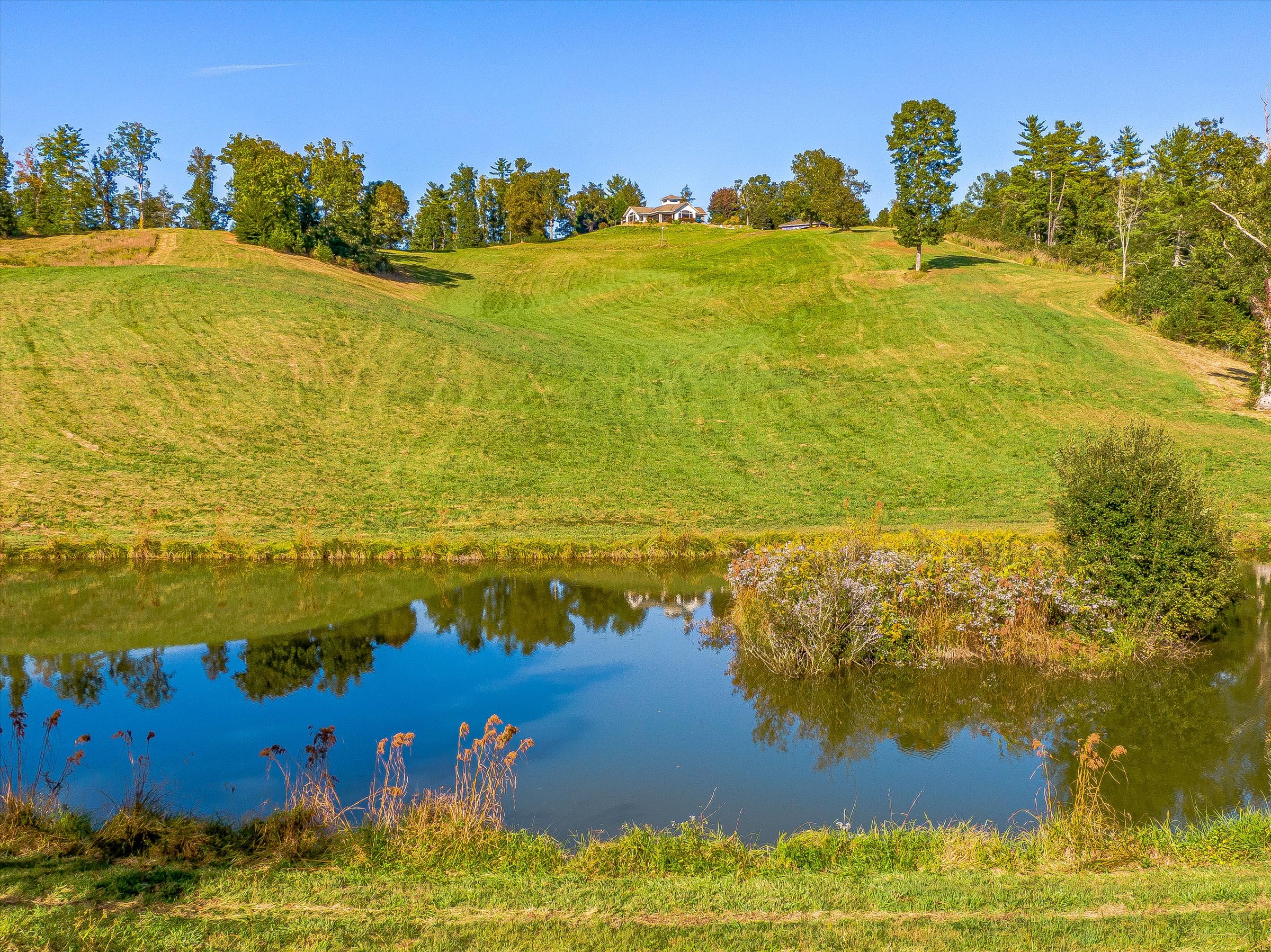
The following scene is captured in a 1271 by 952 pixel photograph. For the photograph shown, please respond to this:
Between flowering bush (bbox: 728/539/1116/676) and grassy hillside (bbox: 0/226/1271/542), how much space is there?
11.5m

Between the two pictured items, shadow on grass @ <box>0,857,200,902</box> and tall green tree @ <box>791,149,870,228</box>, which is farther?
tall green tree @ <box>791,149,870,228</box>

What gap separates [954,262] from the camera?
68.0m

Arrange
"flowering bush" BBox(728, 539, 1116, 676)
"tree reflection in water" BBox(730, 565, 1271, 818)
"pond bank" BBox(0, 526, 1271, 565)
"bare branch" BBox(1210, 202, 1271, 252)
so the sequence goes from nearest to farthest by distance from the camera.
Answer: "tree reflection in water" BBox(730, 565, 1271, 818) → "flowering bush" BBox(728, 539, 1116, 676) → "pond bank" BBox(0, 526, 1271, 565) → "bare branch" BBox(1210, 202, 1271, 252)

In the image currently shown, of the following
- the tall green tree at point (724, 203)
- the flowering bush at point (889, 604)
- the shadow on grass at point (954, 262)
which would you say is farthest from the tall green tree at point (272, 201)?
the tall green tree at point (724, 203)

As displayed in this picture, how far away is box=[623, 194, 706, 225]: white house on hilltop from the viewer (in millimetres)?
146750

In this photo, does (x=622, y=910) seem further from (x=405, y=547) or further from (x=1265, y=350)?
(x=1265, y=350)

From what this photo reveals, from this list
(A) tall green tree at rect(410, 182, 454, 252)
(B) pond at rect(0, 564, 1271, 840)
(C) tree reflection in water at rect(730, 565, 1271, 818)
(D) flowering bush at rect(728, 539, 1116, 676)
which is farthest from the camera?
(A) tall green tree at rect(410, 182, 454, 252)

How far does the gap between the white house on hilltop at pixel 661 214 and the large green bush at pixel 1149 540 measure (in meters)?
127

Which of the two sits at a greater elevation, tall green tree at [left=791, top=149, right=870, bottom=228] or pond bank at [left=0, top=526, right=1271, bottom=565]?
tall green tree at [left=791, top=149, right=870, bottom=228]

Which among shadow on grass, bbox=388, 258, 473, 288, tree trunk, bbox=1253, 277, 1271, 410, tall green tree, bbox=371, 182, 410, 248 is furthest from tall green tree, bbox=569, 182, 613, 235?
tree trunk, bbox=1253, 277, 1271, 410

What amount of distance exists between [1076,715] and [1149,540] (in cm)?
516

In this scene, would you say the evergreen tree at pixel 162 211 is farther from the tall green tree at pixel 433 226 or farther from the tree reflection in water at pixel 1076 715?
the tree reflection in water at pixel 1076 715

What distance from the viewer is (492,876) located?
8125 mm

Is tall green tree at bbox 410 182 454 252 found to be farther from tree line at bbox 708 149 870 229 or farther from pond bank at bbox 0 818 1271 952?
pond bank at bbox 0 818 1271 952
